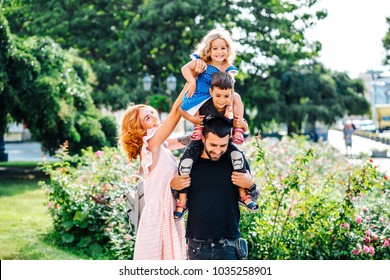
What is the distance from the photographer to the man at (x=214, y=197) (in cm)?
297

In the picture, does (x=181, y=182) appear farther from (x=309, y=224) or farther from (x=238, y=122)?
(x=309, y=224)

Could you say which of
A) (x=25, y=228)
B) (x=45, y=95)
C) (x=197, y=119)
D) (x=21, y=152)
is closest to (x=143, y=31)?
(x=21, y=152)

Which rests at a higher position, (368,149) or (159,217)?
(159,217)

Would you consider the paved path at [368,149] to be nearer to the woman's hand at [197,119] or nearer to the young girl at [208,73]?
the young girl at [208,73]

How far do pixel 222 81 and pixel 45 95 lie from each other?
9.52 m

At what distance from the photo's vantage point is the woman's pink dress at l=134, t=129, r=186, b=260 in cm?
325

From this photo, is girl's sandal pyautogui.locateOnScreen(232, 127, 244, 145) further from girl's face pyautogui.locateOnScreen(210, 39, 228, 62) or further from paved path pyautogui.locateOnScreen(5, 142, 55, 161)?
paved path pyautogui.locateOnScreen(5, 142, 55, 161)

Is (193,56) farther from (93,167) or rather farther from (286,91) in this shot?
(286,91)

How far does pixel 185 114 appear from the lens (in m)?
3.12

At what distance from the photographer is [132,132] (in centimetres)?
332

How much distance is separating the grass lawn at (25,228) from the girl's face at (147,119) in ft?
9.90

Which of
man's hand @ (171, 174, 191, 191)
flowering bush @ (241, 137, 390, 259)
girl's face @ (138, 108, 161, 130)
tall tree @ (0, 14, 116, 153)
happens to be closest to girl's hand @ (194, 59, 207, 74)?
girl's face @ (138, 108, 161, 130)

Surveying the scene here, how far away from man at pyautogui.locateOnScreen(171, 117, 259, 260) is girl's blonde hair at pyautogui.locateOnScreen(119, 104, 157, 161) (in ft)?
1.35
